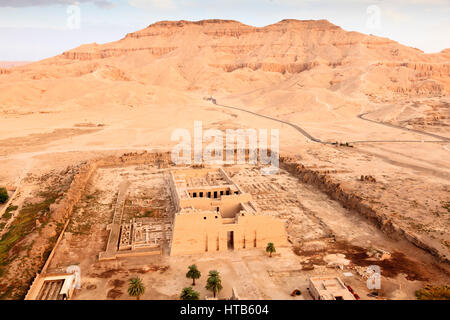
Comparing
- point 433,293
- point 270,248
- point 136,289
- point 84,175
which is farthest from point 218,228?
point 84,175

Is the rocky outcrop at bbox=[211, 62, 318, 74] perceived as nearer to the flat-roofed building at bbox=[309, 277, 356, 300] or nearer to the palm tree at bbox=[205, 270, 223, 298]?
the flat-roofed building at bbox=[309, 277, 356, 300]

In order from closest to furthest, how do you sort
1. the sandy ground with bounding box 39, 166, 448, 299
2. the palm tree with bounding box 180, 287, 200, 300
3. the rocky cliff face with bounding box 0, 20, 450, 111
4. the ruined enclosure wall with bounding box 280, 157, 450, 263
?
the palm tree with bounding box 180, 287, 200, 300 < the sandy ground with bounding box 39, 166, 448, 299 < the ruined enclosure wall with bounding box 280, 157, 450, 263 < the rocky cliff face with bounding box 0, 20, 450, 111

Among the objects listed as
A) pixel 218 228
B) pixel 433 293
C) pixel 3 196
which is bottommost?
pixel 433 293

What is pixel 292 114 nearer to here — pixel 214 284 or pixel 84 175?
pixel 84 175

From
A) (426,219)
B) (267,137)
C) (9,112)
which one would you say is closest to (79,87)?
(9,112)

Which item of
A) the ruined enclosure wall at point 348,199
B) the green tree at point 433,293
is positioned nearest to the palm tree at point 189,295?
the green tree at point 433,293

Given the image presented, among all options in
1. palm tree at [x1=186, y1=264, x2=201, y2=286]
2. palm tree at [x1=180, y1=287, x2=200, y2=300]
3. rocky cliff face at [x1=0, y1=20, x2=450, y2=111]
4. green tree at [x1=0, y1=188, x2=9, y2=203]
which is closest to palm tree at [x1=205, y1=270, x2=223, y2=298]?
palm tree at [x1=180, y1=287, x2=200, y2=300]

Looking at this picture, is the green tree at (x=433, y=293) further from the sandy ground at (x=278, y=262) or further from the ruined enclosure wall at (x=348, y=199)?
the ruined enclosure wall at (x=348, y=199)

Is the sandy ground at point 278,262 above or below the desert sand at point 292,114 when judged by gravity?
below
